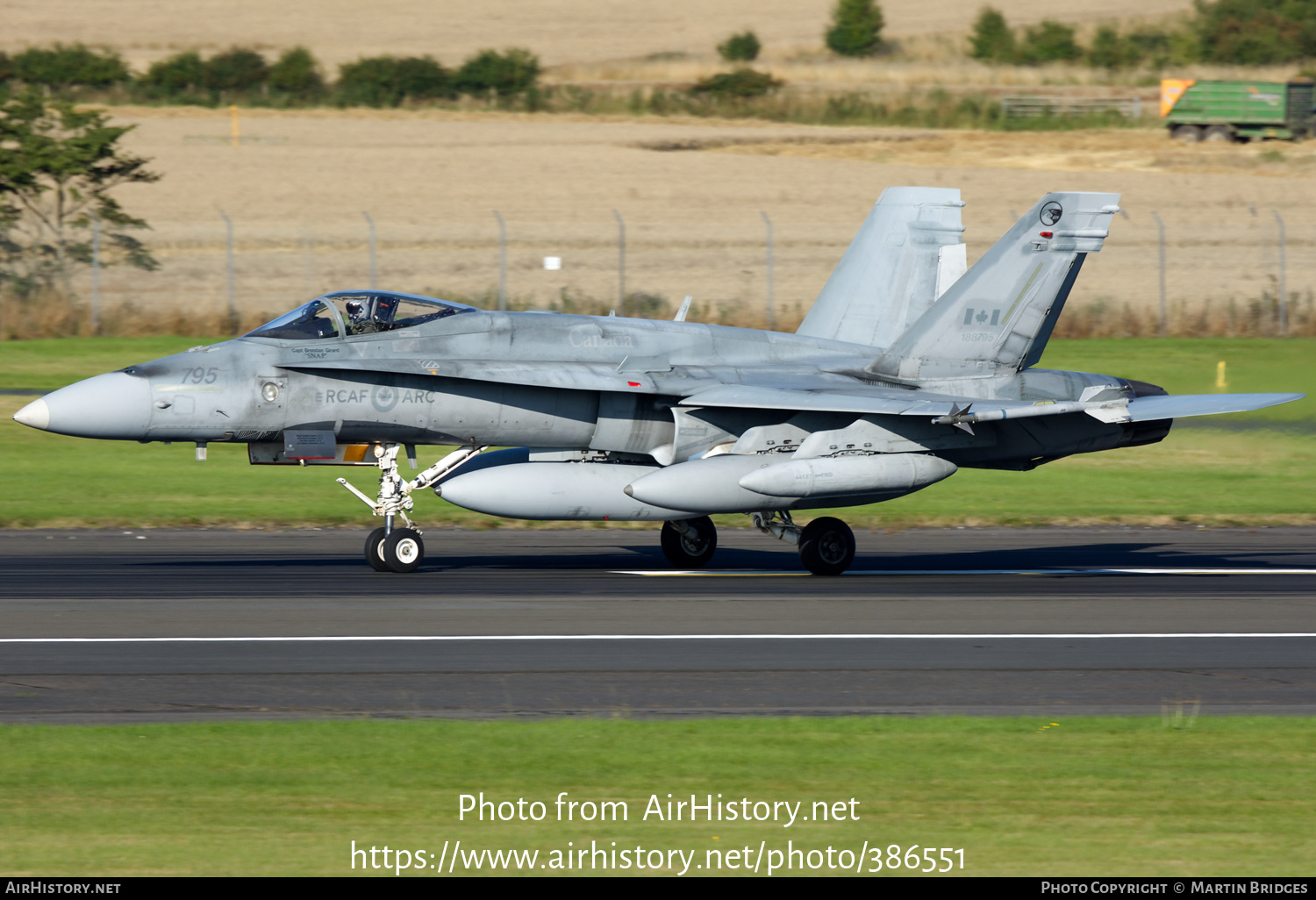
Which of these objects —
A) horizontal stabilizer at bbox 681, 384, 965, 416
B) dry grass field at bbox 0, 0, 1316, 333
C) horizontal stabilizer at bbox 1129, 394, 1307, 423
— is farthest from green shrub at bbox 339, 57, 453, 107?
horizontal stabilizer at bbox 1129, 394, 1307, 423

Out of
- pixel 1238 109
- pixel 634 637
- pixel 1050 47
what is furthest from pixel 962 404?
pixel 1050 47

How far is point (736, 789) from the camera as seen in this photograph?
8.41m

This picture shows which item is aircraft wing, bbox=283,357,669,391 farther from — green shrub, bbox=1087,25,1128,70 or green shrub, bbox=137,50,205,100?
green shrub, bbox=1087,25,1128,70

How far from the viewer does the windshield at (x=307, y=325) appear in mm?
16422

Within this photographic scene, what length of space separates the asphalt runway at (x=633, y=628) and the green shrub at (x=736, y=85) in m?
59.6

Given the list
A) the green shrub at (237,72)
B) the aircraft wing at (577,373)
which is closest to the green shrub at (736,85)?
the green shrub at (237,72)

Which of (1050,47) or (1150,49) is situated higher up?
(1150,49)

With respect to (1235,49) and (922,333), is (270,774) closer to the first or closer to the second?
(922,333)

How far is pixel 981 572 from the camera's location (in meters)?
Result: 17.9

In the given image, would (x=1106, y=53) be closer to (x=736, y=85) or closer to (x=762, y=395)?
(x=736, y=85)

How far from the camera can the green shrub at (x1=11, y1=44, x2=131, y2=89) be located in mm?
70125

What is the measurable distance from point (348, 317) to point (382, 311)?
37cm
